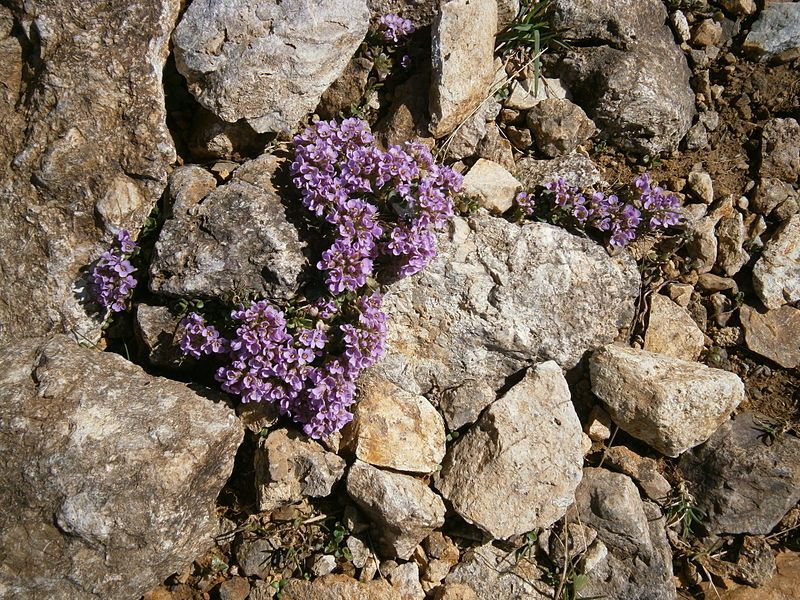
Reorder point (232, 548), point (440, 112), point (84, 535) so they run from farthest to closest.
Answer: point (440, 112), point (232, 548), point (84, 535)

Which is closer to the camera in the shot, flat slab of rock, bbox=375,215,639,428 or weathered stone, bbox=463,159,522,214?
flat slab of rock, bbox=375,215,639,428

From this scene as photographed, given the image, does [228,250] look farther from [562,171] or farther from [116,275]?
[562,171]

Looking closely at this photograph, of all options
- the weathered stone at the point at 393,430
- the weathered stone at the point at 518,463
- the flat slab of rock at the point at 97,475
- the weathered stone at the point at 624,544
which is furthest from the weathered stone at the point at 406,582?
the flat slab of rock at the point at 97,475

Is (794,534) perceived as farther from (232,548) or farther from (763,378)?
(232,548)

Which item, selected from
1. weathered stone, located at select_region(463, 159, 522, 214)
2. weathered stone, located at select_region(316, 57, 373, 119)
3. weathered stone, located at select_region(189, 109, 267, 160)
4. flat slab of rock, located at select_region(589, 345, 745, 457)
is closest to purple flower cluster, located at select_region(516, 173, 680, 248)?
weathered stone, located at select_region(463, 159, 522, 214)

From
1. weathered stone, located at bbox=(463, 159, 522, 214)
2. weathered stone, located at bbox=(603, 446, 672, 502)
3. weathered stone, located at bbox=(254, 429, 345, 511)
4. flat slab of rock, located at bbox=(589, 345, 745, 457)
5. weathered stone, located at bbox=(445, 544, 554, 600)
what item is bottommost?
weathered stone, located at bbox=(445, 544, 554, 600)

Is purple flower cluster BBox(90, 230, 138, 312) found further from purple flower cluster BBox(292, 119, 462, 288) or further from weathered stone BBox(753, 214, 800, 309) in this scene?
weathered stone BBox(753, 214, 800, 309)

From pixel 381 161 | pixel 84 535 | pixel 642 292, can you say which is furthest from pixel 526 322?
pixel 84 535
